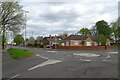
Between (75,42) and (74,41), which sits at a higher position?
(74,41)

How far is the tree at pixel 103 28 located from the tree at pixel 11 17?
74.9 meters

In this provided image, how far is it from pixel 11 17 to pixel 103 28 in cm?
8020

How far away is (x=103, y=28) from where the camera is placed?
122 meters

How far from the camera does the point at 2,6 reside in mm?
45812

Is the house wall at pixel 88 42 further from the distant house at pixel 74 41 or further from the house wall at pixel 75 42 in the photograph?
the house wall at pixel 75 42

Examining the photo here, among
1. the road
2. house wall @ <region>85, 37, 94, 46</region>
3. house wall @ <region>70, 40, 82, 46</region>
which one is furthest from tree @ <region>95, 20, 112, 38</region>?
the road

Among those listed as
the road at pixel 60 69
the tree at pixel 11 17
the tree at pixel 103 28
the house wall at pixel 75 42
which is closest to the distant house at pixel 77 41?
the house wall at pixel 75 42

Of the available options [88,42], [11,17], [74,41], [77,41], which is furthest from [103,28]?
[11,17]

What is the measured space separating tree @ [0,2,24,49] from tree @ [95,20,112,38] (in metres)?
74.9

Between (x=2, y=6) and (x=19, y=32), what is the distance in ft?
23.7

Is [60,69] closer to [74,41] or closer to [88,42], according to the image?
[74,41]

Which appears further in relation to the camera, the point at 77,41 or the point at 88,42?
the point at 88,42

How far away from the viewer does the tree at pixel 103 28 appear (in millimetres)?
117531

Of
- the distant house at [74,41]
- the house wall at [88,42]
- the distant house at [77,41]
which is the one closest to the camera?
the distant house at [74,41]
